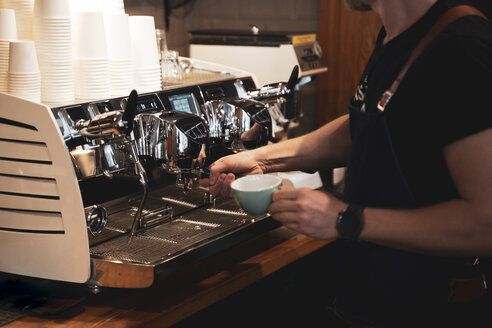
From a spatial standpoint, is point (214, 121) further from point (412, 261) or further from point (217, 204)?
point (412, 261)

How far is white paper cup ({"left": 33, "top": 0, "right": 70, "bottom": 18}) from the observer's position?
4.38 feet

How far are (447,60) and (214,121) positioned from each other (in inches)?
29.0

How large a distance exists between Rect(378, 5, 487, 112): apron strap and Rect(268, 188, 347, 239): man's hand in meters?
0.19

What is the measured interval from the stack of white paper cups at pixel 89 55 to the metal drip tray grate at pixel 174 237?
0.34m

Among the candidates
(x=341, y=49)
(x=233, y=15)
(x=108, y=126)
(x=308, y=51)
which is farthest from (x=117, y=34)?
(x=233, y=15)

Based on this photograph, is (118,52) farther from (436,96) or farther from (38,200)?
(436,96)

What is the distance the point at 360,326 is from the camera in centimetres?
115

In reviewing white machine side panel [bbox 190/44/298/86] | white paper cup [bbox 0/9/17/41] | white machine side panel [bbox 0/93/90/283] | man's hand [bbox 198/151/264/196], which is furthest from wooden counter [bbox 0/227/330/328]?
white machine side panel [bbox 190/44/298/86]

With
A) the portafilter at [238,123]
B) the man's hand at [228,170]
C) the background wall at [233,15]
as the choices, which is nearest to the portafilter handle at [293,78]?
the portafilter at [238,123]

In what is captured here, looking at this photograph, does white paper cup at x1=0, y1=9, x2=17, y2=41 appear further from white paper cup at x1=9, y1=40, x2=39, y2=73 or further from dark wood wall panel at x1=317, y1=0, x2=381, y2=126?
dark wood wall panel at x1=317, y1=0, x2=381, y2=126

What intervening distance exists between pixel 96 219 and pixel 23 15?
515 mm

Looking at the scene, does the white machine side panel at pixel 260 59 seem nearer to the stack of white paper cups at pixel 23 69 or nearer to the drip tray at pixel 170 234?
the drip tray at pixel 170 234

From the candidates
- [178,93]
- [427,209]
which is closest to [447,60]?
[427,209]

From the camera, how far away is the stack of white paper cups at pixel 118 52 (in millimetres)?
1443
